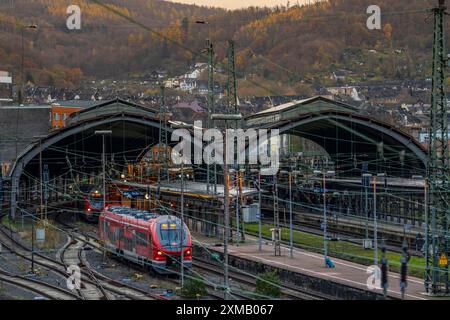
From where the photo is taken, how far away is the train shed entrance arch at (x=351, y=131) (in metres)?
55.3

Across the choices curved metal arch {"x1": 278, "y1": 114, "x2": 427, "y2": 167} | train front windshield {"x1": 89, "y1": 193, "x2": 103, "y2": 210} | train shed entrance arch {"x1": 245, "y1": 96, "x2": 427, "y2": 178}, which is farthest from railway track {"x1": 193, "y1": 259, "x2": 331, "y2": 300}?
curved metal arch {"x1": 278, "y1": 114, "x2": 427, "y2": 167}

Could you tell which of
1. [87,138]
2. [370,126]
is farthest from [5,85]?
[370,126]

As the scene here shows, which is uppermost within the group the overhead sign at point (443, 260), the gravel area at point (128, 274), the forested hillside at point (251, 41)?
the forested hillside at point (251, 41)

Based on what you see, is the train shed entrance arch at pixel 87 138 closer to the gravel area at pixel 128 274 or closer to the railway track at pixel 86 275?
the railway track at pixel 86 275

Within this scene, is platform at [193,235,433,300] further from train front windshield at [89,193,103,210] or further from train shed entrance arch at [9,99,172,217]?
train front windshield at [89,193,103,210]

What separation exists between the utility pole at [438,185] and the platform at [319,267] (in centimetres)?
71

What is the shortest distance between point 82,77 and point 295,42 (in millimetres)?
45551

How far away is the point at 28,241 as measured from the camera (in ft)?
144

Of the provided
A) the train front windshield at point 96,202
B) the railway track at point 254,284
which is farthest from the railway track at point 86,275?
the train front windshield at point 96,202

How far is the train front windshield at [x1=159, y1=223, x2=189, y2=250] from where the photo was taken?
3061cm

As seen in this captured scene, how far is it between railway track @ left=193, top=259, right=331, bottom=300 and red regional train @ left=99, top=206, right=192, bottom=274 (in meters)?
1.86

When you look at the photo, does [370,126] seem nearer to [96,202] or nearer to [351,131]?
[351,131]

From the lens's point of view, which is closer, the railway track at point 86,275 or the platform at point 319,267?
the platform at point 319,267
